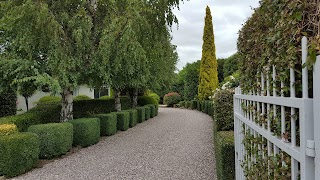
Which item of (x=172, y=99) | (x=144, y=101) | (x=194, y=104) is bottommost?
(x=194, y=104)

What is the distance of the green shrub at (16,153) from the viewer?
17.9 feet

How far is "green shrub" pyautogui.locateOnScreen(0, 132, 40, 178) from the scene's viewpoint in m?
5.45

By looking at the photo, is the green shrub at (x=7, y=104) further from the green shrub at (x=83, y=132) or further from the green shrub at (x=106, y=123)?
the green shrub at (x=83, y=132)

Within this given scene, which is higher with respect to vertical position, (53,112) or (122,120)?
(53,112)

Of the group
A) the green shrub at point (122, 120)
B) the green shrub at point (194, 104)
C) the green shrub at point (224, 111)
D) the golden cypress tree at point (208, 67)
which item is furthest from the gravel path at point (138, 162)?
the green shrub at point (194, 104)

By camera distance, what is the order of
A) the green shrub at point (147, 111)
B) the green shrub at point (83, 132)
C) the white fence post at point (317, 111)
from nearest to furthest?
1. the white fence post at point (317, 111)
2. the green shrub at point (83, 132)
3. the green shrub at point (147, 111)

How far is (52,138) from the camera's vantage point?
6.78m

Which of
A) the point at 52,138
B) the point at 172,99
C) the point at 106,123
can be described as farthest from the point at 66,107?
the point at 172,99

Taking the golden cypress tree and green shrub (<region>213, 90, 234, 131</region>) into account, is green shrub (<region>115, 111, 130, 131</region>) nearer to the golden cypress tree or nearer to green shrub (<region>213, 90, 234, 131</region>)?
green shrub (<region>213, 90, 234, 131</region>)

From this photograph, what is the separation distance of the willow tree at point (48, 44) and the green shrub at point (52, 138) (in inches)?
37.9

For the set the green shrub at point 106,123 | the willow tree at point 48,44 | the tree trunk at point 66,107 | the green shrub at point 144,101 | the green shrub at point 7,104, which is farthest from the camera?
the green shrub at point 144,101

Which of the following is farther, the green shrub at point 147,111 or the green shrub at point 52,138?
the green shrub at point 147,111

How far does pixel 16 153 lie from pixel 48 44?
11.3 ft

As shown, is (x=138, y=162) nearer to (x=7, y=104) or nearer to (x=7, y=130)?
(x=7, y=130)
